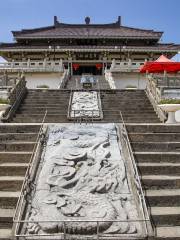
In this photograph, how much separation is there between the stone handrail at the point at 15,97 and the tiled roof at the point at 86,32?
2275cm

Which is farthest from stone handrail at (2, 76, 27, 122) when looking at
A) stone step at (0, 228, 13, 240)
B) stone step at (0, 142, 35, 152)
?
stone step at (0, 228, 13, 240)

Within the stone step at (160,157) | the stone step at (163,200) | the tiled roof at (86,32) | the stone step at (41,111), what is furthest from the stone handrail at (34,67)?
the stone step at (163,200)

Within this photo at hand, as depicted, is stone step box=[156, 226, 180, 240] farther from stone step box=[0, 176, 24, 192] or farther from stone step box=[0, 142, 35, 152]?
stone step box=[0, 142, 35, 152]

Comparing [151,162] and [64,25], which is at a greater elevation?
[64,25]

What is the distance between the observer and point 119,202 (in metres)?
6.53

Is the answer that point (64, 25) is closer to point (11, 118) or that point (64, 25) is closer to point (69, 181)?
point (11, 118)

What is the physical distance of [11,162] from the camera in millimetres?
8367

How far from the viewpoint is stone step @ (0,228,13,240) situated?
5.99 metres

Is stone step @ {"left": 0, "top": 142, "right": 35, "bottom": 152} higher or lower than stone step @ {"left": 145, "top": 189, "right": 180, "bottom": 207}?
higher

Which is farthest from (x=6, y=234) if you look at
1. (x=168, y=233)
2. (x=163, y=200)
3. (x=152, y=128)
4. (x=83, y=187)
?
(x=152, y=128)

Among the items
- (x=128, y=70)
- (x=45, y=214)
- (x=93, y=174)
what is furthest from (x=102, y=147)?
(x=128, y=70)

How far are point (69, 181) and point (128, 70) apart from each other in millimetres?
21859

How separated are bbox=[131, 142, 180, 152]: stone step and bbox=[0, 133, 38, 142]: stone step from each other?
3.01 meters

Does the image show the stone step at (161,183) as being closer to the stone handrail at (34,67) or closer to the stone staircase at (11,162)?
the stone staircase at (11,162)
